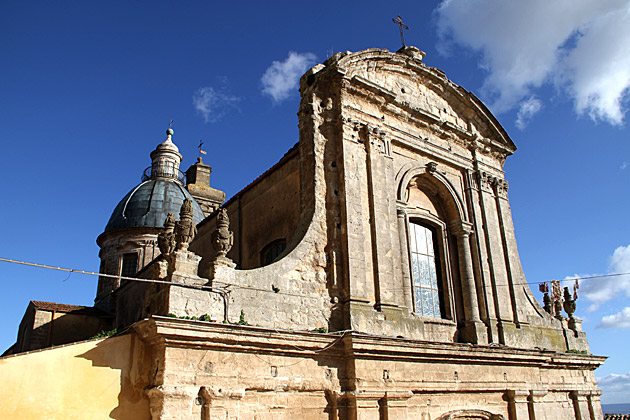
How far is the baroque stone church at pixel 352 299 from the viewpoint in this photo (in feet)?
22.9

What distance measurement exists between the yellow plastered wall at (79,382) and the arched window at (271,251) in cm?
482

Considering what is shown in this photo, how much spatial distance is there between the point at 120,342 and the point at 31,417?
1.30m

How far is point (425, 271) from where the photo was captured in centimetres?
1158

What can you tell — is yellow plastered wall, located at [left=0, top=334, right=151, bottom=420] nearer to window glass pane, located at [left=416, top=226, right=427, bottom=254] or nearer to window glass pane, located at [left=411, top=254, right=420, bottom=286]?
window glass pane, located at [left=411, top=254, right=420, bottom=286]

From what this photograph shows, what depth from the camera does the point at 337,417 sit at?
321 inches

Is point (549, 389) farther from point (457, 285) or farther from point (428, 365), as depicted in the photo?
point (428, 365)

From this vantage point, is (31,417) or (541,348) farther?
(541,348)

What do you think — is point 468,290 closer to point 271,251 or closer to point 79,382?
point 271,251

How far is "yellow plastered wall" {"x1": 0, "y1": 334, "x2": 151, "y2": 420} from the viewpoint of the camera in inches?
244

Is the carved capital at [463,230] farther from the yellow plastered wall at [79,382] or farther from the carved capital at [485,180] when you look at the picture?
the yellow plastered wall at [79,382]

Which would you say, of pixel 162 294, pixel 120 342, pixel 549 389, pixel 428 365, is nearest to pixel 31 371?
pixel 120 342

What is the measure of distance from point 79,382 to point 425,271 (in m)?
7.27

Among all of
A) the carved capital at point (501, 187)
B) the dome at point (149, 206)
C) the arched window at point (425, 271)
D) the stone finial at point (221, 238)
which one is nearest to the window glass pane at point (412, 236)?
the arched window at point (425, 271)

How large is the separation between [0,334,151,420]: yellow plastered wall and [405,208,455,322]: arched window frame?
584cm
